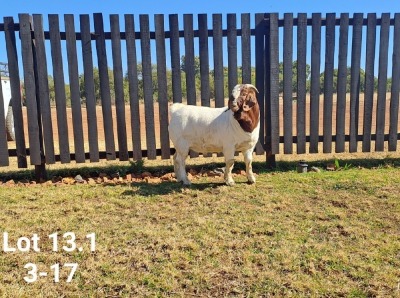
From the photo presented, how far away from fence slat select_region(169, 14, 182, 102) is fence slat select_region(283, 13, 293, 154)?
1599mm

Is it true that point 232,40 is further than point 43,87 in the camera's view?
Yes

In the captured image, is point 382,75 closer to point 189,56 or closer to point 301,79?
point 301,79

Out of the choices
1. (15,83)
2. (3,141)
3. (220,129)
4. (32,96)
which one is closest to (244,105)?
(220,129)

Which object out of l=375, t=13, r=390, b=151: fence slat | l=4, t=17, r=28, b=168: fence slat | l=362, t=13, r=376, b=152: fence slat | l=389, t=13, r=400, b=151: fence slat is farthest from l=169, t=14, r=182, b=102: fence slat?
l=389, t=13, r=400, b=151: fence slat

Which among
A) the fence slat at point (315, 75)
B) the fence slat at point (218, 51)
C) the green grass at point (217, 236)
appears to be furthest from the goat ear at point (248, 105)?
the fence slat at point (315, 75)

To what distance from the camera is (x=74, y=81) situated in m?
5.48

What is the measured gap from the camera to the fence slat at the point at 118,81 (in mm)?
5395

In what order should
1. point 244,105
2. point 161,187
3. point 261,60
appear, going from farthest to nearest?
point 261,60 < point 161,187 < point 244,105

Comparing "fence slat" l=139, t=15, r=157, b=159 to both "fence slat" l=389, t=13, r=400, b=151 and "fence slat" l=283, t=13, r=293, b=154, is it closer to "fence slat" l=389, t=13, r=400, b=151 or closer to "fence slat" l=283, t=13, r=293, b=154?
"fence slat" l=283, t=13, r=293, b=154

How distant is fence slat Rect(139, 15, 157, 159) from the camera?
5.44 meters

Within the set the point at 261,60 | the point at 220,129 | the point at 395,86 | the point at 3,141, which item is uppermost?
the point at 261,60

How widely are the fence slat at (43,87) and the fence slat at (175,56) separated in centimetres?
181

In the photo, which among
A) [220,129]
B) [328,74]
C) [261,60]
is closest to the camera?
[220,129]

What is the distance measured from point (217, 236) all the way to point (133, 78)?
314 cm
